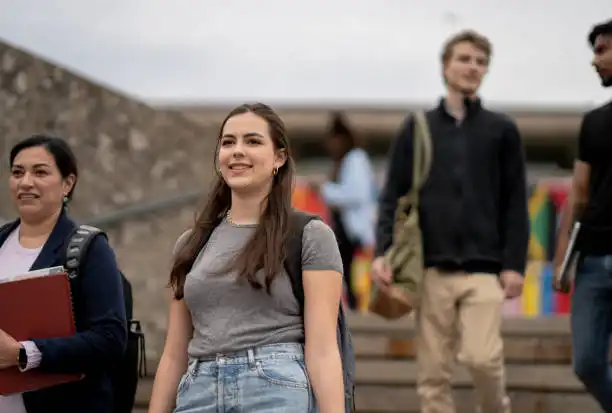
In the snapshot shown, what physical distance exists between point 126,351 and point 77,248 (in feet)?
1.50

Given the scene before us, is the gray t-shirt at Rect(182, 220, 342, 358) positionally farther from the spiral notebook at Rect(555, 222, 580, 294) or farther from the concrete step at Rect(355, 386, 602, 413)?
the concrete step at Rect(355, 386, 602, 413)

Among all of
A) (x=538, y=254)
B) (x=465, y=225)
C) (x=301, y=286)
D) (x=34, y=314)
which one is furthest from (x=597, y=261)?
(x=538, y=254)

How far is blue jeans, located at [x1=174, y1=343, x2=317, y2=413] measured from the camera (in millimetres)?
3225

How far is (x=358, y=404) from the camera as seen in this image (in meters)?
6.95

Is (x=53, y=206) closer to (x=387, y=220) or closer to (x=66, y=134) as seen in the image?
(x=387, y=220)

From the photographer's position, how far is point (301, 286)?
338 cm

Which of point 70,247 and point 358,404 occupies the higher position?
point 70,247

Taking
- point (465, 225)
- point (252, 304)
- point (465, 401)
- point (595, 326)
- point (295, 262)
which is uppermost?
point (295, 262)

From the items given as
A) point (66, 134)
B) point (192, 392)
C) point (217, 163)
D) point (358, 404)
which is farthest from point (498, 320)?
point (66, 134)

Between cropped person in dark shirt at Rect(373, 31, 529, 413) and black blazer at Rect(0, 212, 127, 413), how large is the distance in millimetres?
1898

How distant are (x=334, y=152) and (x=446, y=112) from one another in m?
3.44

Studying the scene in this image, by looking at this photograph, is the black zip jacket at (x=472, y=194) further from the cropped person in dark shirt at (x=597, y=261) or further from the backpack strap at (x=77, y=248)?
the backpack strap at (x=77, y=248)

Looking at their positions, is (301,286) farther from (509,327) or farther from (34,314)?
(509,327)

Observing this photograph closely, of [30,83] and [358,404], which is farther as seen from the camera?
[30,83]
